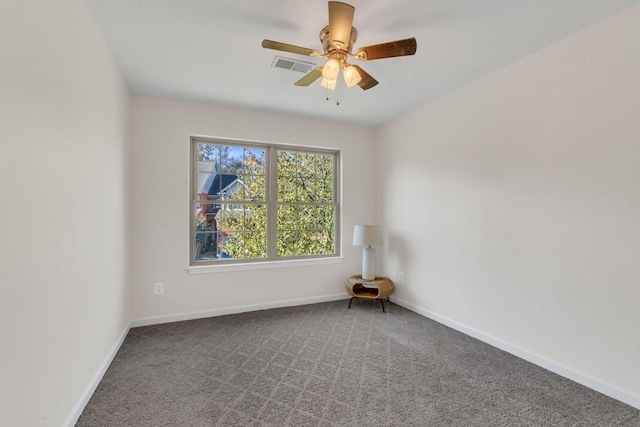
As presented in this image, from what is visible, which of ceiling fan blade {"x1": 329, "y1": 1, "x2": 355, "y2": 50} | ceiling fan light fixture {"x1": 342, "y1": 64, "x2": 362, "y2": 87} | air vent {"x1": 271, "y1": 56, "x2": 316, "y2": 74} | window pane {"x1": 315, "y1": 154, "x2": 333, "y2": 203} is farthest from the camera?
window pane {"x1": 315, "y1": 154, "x2": 333, "y2": 203}

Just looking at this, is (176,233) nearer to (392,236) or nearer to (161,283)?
(161,283)

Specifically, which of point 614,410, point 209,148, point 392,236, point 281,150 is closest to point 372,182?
point 392,236

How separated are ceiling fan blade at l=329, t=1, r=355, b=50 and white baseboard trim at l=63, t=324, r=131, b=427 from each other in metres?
2.68

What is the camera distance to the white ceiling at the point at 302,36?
6.31 ft

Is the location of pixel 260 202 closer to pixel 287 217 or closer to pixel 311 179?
pixel 287 217

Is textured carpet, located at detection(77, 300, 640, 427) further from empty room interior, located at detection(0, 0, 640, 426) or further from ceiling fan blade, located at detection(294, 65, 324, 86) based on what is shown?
ceiling fan blade, located at detection(294, 65, 324, 86)

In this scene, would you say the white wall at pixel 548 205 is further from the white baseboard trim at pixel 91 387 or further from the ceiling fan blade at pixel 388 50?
the white baseboard trim at pixel 91 387

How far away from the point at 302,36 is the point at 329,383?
2.55 meters

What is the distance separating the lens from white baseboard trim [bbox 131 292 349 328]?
3.30 meters

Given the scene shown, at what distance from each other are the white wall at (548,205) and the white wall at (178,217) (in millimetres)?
1802

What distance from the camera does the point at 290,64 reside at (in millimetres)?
2609

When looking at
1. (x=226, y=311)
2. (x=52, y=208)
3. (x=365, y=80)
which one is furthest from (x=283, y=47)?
(x=226, y=311)

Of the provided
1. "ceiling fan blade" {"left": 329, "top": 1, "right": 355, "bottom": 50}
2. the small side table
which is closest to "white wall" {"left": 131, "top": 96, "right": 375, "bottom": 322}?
the small side table

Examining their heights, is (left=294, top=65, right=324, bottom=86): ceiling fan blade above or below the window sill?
above
